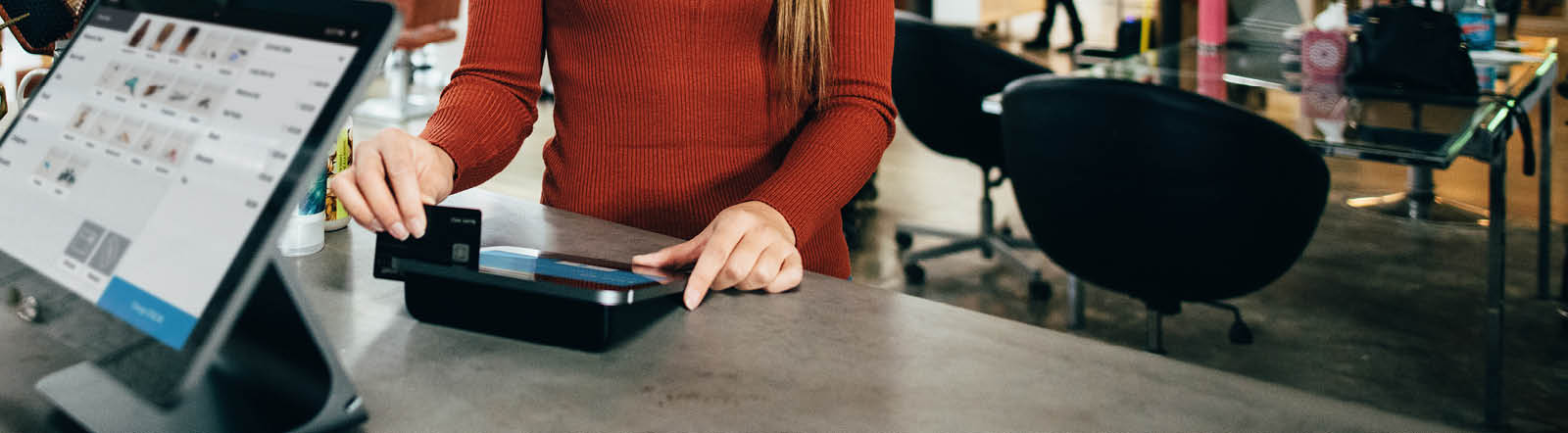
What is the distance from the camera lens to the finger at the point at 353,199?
891 mm

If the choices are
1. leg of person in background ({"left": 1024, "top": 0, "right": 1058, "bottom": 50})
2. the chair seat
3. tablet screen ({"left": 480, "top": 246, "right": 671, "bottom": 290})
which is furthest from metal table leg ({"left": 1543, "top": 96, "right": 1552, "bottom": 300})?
leg of person in background ({"left": 1024, "top": 0, "right": 1058, "bottom": 50})

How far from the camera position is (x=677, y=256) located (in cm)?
97

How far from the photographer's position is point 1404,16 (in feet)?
7.68

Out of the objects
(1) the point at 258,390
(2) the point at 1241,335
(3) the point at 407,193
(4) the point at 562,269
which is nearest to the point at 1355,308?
(2) the point at 1241,335

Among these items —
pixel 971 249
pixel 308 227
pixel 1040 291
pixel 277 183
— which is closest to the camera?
pixel 277 183

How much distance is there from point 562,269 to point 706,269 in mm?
108

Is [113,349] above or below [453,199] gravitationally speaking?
above

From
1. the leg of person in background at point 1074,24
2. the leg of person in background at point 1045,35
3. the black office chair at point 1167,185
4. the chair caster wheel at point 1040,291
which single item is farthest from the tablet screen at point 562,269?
the leg of person in background at point 1045,35

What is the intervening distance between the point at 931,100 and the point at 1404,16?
1.17 meters

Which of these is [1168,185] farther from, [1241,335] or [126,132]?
[126,132]

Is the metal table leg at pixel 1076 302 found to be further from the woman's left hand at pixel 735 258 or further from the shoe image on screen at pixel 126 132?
the shoe image on screen at pixel 126 132

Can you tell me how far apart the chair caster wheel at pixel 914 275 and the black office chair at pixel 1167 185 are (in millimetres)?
1085

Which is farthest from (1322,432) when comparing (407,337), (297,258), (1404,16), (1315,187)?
(1404,16)

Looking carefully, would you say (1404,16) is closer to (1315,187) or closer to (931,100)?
(1315,187)
